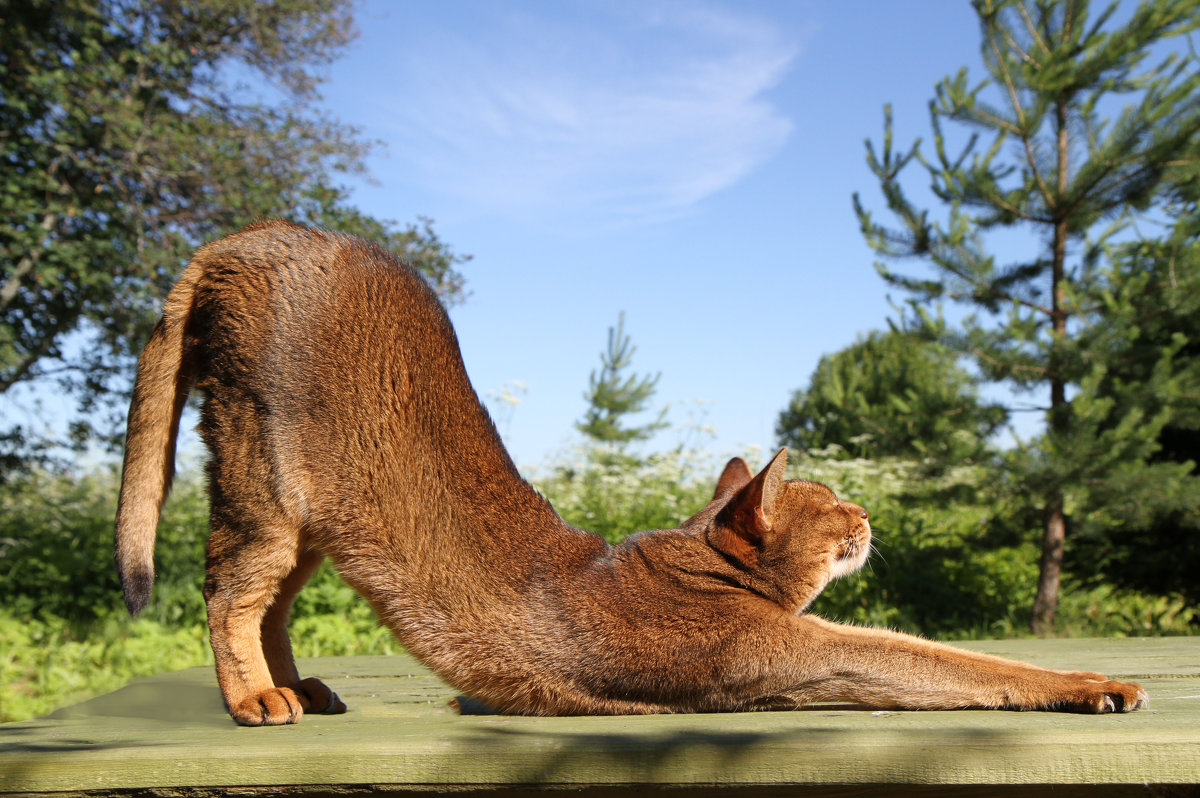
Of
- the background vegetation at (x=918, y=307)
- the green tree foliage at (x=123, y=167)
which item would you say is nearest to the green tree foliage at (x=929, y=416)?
the background vegetation at (x=918, y=307)

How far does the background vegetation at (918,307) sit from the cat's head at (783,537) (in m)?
4.01

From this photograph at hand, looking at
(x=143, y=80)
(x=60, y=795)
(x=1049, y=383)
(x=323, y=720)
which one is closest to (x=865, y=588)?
(x=1049, y=383)

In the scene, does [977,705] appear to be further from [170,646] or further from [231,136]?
[231,136]

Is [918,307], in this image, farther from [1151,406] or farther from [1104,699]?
[1104,699]

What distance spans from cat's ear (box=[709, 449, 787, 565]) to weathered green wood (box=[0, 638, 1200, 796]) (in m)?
0.48

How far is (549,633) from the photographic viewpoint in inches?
89.3

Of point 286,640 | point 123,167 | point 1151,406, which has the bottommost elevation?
point 286,640

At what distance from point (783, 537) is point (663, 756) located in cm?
87

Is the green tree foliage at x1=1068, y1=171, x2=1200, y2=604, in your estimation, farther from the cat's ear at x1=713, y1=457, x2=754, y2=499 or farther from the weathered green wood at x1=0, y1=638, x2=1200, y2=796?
the weathered green wood at x1=0, y1=638, x2=1200, y2=796

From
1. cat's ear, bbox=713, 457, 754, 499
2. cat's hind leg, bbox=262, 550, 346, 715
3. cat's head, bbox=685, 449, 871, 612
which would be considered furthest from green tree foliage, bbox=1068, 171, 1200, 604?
cat's hind leg, bbox=262, 550, 346, 715

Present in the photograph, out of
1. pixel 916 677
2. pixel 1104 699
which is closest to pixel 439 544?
pixel 916 677

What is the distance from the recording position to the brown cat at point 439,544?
222 cm

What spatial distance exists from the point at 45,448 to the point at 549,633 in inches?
297

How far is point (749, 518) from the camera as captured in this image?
238 cm
